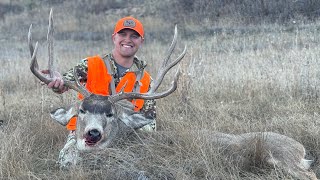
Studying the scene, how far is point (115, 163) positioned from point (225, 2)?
9.42 meters

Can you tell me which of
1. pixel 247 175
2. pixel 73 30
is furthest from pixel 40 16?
pixel 247 175

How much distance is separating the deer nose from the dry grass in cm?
14

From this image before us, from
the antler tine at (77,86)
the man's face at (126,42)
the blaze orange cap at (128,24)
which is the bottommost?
the antler tine at (77,86)

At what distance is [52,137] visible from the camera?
177 inches

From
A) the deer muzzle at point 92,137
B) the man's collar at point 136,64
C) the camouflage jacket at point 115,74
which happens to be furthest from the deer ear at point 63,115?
the man's collar at point 136,64

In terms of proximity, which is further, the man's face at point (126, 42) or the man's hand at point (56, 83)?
the man's face at point (126, 42)

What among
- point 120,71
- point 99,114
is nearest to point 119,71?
point 120,71

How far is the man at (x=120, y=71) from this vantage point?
4.38 metres

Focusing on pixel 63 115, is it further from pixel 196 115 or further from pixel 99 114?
pixel 196 115

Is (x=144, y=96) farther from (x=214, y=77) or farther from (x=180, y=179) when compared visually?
(x=214, y=77)

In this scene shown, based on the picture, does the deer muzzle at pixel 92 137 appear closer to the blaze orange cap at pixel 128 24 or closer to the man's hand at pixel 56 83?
the man's hand at pixel 56 83

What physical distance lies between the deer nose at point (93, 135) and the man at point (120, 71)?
680mm

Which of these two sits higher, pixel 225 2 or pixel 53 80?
pixel 225 2

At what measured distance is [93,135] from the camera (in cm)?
360
